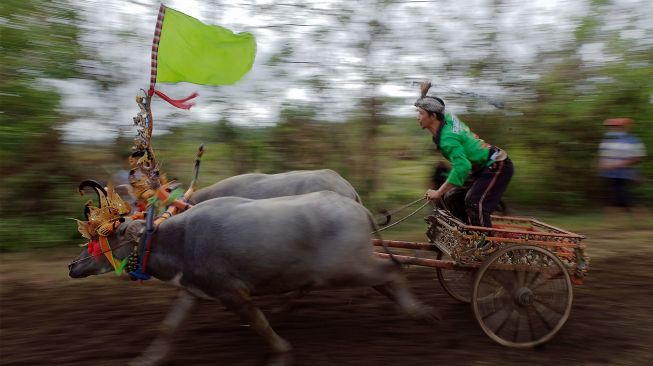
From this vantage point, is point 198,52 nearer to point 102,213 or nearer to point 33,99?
point 102,213

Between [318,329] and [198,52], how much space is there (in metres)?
2.60

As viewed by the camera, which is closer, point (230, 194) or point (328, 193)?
point (328, 193)

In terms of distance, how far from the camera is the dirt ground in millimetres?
4059

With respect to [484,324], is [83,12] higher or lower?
higher

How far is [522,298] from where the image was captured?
426cm

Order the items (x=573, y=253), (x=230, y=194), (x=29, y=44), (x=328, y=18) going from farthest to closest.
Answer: (x=328, y=18)
(x=29, y=44)
(x=230, y=194)
(x=573, y=253)

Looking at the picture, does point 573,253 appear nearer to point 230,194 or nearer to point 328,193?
point 328,193

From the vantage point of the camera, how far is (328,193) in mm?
4250

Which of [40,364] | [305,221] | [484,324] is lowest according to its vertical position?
[40,364]

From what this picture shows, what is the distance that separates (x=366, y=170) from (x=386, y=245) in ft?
15.4

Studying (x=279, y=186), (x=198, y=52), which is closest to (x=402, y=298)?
(x=279, y=186)

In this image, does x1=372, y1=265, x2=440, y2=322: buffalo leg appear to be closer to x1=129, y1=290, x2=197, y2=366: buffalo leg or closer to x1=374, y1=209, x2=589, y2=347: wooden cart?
x1=374, y1=209, x2=589, y2=347: wooden cart

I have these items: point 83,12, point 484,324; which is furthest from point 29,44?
point 484,324

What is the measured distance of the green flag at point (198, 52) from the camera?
452 centimetres
